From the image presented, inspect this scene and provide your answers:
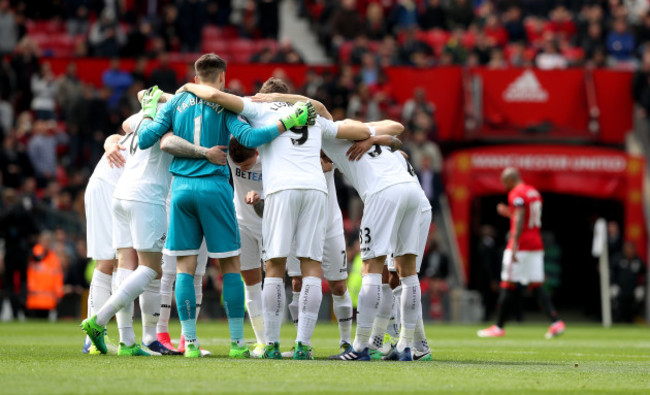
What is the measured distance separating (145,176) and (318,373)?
2744 mm

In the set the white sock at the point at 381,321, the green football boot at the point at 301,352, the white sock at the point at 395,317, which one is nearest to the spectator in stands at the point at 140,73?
the white sock at the point at 395,317

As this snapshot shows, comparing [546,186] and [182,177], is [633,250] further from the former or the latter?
[182,177]

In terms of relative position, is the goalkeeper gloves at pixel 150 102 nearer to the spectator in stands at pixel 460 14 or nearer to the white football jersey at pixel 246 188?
the white football jersey at pixel 246 188

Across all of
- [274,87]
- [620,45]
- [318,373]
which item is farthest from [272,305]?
[620,45]

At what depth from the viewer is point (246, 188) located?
35.4 ft

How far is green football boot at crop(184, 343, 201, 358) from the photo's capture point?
32.1 ft

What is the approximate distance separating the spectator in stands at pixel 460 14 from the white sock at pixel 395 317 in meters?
18.7

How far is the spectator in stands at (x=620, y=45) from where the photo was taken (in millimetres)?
27953

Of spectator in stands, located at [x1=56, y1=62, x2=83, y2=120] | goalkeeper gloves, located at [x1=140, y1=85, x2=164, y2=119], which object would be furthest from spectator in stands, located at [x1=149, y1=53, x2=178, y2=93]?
goalkeeper gloves, located at [x1=140, y1=85, x2=164, y2=119]

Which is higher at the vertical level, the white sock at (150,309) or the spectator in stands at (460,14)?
the spectator in stands at (460,14)

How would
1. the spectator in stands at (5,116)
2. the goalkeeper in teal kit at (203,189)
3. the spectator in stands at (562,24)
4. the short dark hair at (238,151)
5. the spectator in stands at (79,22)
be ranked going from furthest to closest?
the spectator in stands at (562,24) < the spectator in stands at (79,22) < the spectator in stands at (5,116) < the short dark hair at (238,151) < the goalkeeper in teal kit at (203,189)

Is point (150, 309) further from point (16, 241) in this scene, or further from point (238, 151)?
point (16, 241)

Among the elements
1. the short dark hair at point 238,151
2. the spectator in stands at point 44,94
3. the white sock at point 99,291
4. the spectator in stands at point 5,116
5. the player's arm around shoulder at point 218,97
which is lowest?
the white sock at point 99,291

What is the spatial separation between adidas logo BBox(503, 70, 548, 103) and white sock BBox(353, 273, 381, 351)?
1664 centimetres
